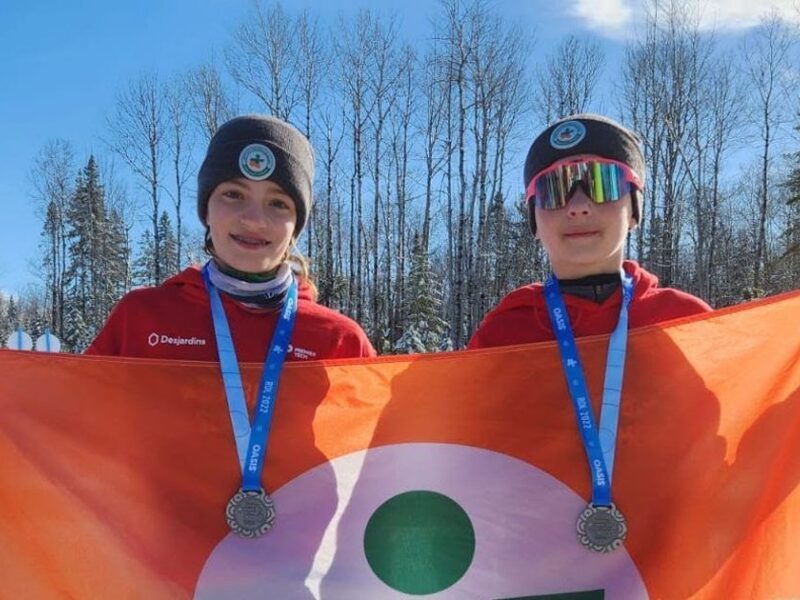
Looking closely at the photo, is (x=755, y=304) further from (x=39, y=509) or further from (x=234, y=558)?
(x=39, y=509)

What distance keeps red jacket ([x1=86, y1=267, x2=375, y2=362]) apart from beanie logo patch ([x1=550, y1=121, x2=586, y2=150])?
111 centimetres

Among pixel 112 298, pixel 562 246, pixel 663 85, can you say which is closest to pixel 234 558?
pixel 562 246

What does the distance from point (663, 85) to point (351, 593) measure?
31.7 meters

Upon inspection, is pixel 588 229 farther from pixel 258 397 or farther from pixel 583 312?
pixel 258 397

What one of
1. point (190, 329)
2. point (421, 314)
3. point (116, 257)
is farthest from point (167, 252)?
point (190, 329)

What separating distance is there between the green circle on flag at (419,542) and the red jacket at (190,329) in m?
0.64

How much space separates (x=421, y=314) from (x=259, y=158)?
893 inches

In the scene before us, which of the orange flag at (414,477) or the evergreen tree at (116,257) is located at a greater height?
the evergreen tree at (116,257)

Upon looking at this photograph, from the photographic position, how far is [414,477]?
2.37 meters

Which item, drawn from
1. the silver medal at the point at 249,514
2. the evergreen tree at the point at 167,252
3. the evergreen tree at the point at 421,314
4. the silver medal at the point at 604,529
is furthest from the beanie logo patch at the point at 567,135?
the evergreen tree at the point at 167,252

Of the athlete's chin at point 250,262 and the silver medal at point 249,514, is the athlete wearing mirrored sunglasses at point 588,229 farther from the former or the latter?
the silver medal at point 249,514

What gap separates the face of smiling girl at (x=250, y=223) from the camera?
2545mm

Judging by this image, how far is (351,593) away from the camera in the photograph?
2.26 meters

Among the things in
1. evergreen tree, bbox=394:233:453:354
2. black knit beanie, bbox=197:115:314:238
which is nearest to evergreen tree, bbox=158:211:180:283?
evergreen tree, bbox=394:233:453:354
